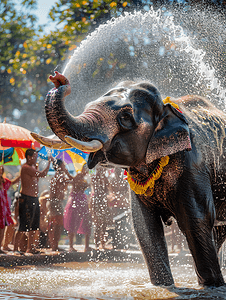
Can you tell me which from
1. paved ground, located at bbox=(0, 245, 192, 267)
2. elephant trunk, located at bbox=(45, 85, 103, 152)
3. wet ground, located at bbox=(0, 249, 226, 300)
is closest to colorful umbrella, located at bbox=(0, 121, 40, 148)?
paved ground, located at bbox=(0, 245, 192, 267)

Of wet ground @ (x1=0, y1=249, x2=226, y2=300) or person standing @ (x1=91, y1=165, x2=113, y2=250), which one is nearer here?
wet ground @ (x1=0, y1=249, x2=226, y2=300)

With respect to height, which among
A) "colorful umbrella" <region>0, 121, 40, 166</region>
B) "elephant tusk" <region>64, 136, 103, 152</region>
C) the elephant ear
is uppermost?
"colorful umbrella" <region>0, 121, 40, 166</region>

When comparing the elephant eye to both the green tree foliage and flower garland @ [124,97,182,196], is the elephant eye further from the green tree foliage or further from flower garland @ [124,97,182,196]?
the green tree foliage

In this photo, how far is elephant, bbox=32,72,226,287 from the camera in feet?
8.81

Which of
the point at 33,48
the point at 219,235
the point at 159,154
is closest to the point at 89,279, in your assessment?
the point at 219,235

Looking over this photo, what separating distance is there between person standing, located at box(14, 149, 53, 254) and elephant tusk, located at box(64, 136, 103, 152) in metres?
5.01

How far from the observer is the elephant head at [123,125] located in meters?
2.48

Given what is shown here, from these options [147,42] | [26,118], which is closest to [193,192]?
[147,42]

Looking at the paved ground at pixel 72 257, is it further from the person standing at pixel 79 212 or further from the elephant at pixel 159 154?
the elephant at pixel 159 154

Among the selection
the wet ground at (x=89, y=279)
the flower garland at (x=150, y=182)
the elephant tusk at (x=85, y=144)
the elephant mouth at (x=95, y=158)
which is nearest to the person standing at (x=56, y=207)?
the wet ground at (x=89, y=279)

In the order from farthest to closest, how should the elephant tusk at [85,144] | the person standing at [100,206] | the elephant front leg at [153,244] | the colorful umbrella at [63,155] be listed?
the colorful umbrella at [63,155], the person standing at [100,206], the elephant front leg at [153,244], the elephant tusk at [85,144]

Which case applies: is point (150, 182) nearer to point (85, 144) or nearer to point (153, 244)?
point (153, 244)

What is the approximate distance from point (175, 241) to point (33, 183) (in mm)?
3605

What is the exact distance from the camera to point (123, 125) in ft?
9.26
